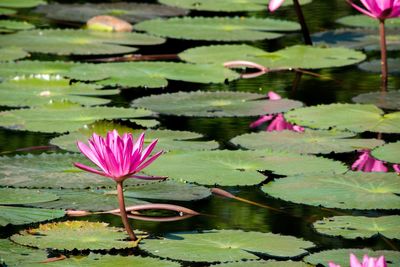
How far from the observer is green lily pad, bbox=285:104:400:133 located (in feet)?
12.8

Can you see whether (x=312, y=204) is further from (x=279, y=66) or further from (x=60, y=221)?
(x=279, y=66)

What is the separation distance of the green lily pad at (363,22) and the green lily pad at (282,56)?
79 centimetres

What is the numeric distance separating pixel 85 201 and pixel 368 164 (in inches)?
36.5

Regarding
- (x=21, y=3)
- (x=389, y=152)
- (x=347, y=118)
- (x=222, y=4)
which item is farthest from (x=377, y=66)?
(x=21, y=3)

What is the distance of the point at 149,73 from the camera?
4875mm

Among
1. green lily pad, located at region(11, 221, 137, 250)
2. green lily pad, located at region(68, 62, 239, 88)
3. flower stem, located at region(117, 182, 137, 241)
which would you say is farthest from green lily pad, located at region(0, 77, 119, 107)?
flower stem, located at region(117, 182, 137, 241)

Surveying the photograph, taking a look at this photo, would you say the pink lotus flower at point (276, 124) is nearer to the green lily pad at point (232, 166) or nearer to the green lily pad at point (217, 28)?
the green lily pad at point (232, 166)

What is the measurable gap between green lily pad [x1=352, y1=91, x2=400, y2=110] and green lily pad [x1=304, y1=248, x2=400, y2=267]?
1.64 metres

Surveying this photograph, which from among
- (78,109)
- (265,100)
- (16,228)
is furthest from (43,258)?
(265,100)

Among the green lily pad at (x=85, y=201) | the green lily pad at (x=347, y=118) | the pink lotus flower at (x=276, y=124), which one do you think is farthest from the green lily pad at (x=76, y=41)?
the green lily pad at (x=85, y=201)

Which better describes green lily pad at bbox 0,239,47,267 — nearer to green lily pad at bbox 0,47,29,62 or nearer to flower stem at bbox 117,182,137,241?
flower stem at bbox 117,182,137,241

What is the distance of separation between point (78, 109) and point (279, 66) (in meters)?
1.18

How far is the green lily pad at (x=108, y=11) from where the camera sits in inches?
251

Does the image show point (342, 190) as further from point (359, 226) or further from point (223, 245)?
point (223, 245)
